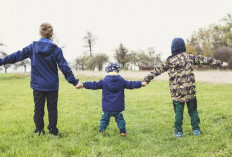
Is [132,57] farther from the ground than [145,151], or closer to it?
farther from the ground

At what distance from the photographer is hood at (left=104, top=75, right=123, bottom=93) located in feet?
16.6

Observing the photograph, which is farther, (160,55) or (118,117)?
(160,55)

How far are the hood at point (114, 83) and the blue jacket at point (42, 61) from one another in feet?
3.31

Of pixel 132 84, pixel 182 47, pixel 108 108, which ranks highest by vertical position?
pixel 182 47

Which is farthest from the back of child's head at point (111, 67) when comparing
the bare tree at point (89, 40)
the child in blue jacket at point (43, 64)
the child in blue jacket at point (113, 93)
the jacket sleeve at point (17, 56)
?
the bare tree at point (89, 40)

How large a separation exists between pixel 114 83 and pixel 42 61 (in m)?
1.56

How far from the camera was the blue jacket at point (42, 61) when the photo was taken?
15.5 ft

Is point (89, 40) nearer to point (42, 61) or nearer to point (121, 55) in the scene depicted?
point (121, 55)

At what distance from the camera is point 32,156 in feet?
12.4

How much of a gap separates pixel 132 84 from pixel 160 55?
83.6 meters

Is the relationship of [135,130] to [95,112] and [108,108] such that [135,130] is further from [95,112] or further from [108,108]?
[95,112]

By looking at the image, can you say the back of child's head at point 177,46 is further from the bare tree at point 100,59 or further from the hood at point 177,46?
the bare tree at point 100,59

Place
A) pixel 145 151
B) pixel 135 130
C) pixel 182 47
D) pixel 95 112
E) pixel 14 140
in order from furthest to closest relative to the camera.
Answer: pixel 95 112 → pixel 135 130 → pixel 182 47 → pixel 14 140 → pixel 145 151

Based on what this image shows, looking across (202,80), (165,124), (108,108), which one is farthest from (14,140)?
(202,80)
